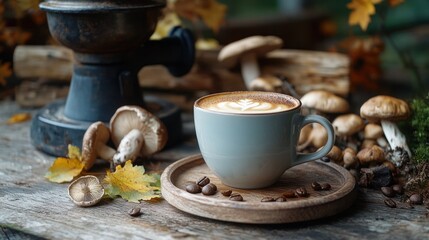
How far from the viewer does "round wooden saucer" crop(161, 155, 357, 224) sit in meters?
0.98

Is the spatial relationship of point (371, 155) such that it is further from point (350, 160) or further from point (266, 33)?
point (266, 33)

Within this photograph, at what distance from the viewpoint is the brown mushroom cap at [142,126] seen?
1317mm

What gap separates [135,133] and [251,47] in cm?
43

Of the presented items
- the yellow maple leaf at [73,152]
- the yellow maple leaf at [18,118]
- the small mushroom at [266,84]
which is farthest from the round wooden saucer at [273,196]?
the yellow maple leaf at [18,118]

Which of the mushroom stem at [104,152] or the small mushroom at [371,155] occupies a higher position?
the small mushroom at [371,155]

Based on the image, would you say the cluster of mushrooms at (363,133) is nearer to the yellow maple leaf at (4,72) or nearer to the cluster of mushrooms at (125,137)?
the cluster of mushrooms at (125,137)

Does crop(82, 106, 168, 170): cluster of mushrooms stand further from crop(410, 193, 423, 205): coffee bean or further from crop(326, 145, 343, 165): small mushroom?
crop(410, 193, 423, 205): coffee bean

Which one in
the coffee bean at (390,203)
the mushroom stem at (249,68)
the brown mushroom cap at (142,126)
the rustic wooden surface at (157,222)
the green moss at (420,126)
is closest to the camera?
the rustic wooden surface at (157,222)

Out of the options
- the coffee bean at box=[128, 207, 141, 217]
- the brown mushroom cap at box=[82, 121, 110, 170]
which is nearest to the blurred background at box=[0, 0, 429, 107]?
the brown mushroom cap at box=[82, 121, 110, 170]

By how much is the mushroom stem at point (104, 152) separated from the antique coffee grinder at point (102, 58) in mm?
55

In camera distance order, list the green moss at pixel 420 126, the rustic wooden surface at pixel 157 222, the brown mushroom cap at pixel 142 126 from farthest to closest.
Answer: the brown mushroom cap at pixel 142 126
the green moss at pixel 420 126
the rustic wooden surface at pixel 157 222

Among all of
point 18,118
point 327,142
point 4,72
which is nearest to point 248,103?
point 327,142

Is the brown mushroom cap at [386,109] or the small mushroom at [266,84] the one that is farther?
A: the small mushroom at [266,84]

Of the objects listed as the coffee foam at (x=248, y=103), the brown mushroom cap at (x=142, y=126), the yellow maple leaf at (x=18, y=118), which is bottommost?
the yellow maple leaf at (x=18, y=118)
